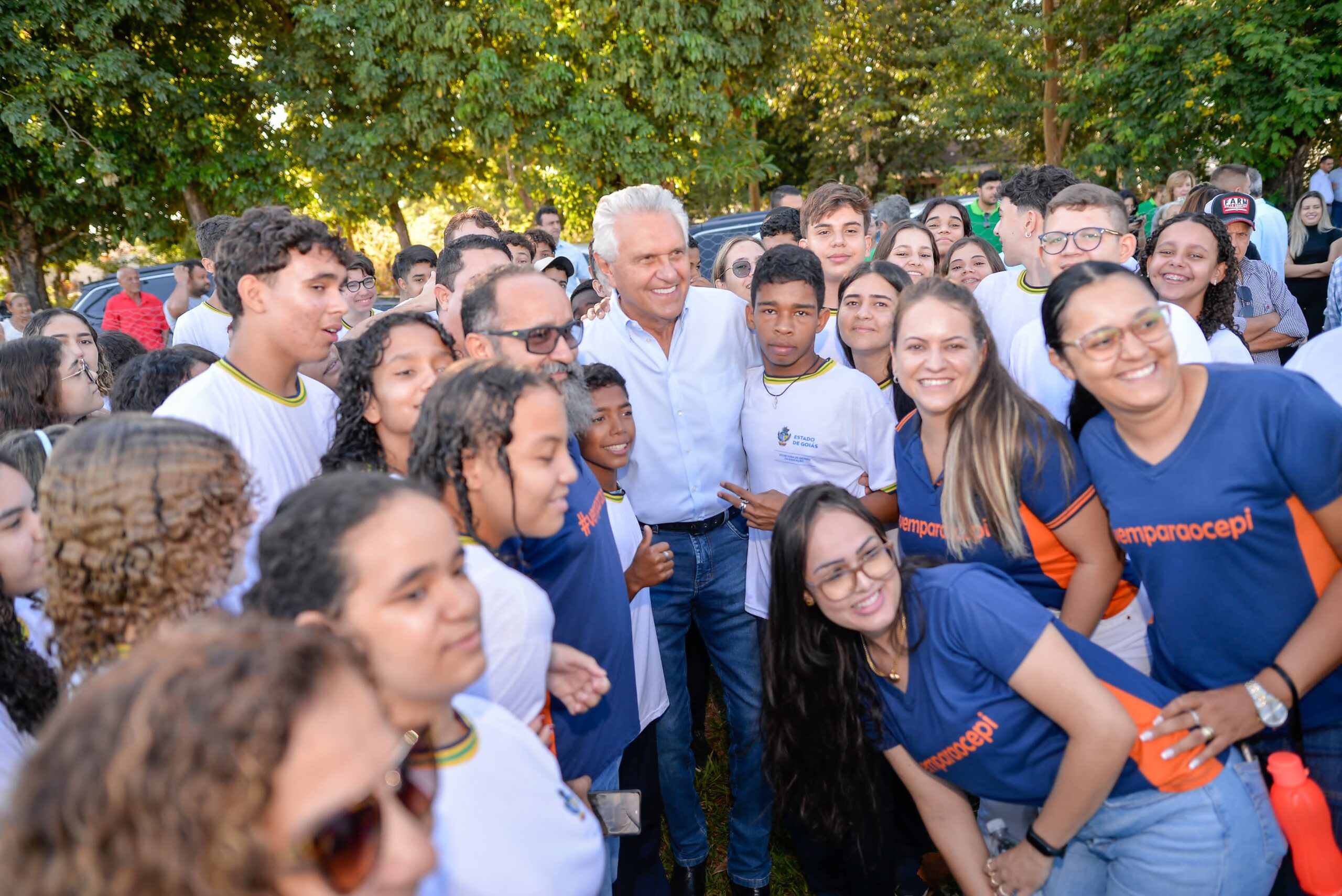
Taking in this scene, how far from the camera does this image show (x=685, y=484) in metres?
3.52

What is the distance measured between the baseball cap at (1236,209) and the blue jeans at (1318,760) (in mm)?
4191

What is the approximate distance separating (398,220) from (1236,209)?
1378 centimetres

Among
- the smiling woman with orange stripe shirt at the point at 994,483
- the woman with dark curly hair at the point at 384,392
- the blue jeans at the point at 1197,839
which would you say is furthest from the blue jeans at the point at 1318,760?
the woman with dark curly hair at the point at 384,392

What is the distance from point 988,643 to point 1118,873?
2.31ft

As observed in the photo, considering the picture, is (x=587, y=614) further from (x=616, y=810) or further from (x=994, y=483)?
(x=994, y=483)

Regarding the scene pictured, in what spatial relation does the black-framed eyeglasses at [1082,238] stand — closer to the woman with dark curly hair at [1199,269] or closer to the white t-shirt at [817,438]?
the woman with dark curly hair at [1199,269]

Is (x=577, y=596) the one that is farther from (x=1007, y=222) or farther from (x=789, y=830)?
(x=1007, y=222)

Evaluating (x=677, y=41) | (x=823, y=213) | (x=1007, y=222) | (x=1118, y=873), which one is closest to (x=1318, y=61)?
(x=677, y=41)

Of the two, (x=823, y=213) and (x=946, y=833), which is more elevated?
(x=823, y=213)

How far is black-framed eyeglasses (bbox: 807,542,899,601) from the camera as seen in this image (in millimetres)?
2293

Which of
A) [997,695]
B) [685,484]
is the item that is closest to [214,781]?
[997,695]

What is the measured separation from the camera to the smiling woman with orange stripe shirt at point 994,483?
2486mm

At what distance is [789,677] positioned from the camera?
8.44 ft

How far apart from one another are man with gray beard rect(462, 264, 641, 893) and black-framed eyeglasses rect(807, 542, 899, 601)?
657mm
